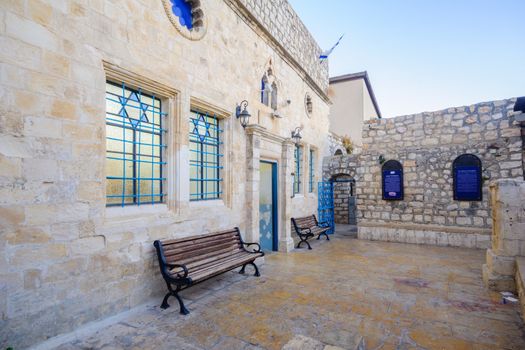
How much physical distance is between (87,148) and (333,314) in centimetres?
337

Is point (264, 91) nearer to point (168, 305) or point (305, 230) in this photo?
point (305, 230)

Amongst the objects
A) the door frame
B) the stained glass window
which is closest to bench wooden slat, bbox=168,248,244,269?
the door frame

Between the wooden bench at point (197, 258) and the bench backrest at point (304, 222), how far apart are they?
2564 millimetres

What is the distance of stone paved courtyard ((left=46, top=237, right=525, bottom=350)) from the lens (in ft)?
A: 9.07

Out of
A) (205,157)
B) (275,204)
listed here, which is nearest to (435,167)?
(275,204)

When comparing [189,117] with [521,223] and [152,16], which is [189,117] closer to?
[152,16]

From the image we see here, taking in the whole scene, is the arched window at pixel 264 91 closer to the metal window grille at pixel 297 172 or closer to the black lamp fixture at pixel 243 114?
the black lamp fixture at pixel 243 114

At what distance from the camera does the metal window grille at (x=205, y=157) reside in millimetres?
4727

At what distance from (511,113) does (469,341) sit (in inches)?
253

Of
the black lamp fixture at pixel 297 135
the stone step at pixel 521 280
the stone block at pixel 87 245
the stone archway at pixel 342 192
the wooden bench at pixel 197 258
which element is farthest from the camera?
the stone archway at pixel 342 192

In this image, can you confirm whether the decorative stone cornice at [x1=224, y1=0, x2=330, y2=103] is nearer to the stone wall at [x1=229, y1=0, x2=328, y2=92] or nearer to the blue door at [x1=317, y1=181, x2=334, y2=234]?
the stone wall at [x1=229, y1=0, x2=328, y2=92]

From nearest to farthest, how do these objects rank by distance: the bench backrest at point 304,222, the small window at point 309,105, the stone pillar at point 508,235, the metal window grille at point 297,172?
the stone pillar at point 508,235
the bench backrest at point 304,222
the metal window grille at point 297,172
the small window at point 309,105

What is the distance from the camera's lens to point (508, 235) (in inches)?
164

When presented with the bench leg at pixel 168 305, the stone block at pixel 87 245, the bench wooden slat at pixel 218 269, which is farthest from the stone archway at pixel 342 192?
the stone block at pixel 87 245
